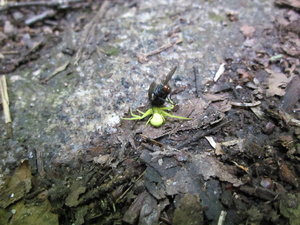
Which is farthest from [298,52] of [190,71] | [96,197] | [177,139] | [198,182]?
[96,197]

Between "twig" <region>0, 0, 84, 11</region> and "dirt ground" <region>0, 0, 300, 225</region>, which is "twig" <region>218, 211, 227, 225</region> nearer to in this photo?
"dirt ground" <region>0, 0, 300, 225</region>

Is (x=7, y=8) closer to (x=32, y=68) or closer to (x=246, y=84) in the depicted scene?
(x=32, y=68)

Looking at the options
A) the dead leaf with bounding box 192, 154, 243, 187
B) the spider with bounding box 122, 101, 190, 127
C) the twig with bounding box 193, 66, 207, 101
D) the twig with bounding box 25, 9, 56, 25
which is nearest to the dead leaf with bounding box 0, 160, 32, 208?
the spider with bounding box 122, 101, 190, 127

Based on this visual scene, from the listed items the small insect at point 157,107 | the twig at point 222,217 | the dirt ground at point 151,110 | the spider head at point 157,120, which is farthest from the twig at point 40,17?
the twig at point 222,217

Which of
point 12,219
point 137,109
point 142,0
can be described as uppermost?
point 142,0

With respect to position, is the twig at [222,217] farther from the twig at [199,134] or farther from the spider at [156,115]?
the spider at [156,115]

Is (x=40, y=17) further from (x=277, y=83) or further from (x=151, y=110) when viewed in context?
(x=277, y=83)
